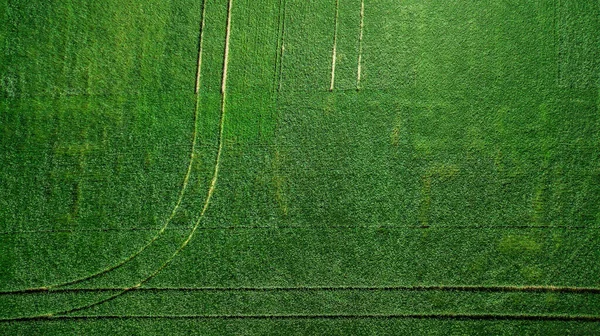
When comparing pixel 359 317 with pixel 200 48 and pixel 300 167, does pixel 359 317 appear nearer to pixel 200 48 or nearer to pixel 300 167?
pixel 300 167

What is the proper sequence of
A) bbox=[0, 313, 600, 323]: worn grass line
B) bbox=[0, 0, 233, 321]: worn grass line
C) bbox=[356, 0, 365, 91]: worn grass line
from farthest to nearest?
bbox=[356, 0, 365, 91]: worn grass line < bbox=[0, 0, 233, 321]: worn grass line < bbox=[0, 313, 600, 323]: worn grass line

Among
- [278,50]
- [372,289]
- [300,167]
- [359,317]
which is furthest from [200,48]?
[359,317]

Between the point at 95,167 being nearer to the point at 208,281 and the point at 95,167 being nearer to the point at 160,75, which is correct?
the point at 160,75

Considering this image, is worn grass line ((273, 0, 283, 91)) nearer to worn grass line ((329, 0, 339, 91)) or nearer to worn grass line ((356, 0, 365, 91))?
worn grass line ((329, 0, 339, 91))

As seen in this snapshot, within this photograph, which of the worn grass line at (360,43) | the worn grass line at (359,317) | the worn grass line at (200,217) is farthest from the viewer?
the worn grass line at (360,43)

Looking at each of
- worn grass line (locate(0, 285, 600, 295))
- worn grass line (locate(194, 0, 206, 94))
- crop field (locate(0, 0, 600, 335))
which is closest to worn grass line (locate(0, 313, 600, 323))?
crop field (locate(0, 0, 600, 335))

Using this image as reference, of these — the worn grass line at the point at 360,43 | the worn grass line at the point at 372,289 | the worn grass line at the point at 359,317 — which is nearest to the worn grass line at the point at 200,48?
the worn grass line at the point at 360,43

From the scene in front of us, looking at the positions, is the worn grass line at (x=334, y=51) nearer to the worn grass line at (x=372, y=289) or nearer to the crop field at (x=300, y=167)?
the crop field at (x=300, y=167)

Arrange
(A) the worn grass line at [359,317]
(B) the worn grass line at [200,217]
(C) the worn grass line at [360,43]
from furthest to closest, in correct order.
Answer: (C) the worn grass line at [360,43] → (B) the worn grass line at [200,217] → (A) the worn grass line at [359,317]
